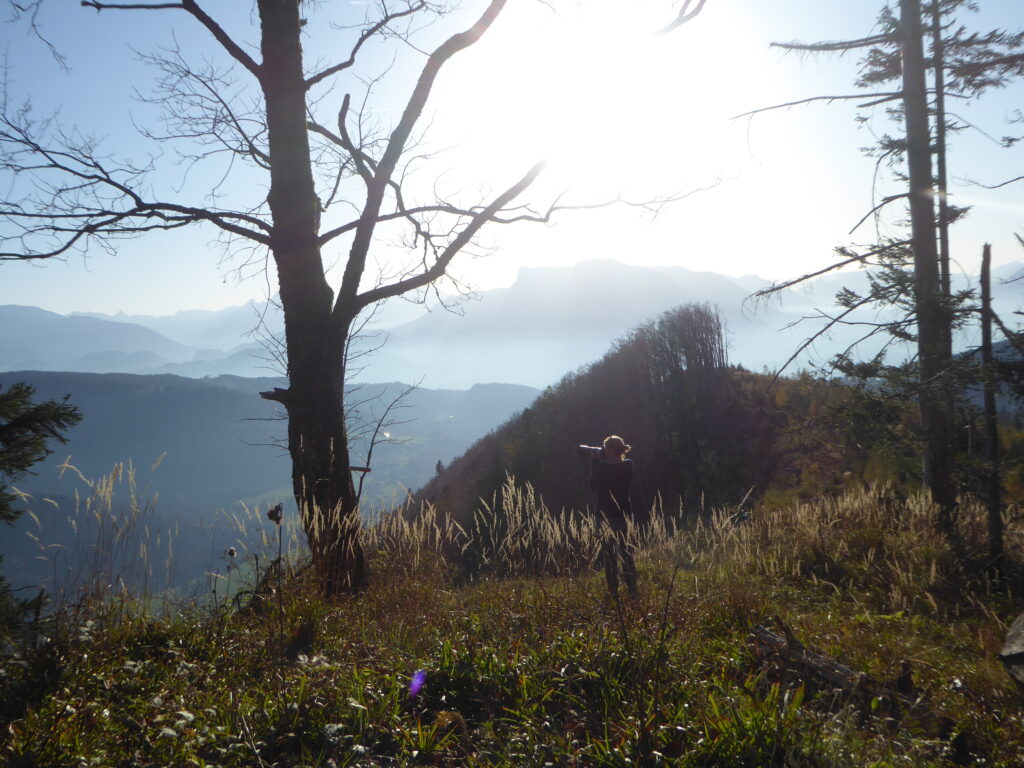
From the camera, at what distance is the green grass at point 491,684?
232cm

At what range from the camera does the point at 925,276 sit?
680cm

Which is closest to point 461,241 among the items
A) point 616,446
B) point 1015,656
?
point 616,446

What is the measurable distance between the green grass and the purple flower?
4 centimetres

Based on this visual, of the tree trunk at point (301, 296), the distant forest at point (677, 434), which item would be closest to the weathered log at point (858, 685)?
the tree trunk at point (301, 296)

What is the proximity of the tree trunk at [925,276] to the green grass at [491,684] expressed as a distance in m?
2.39

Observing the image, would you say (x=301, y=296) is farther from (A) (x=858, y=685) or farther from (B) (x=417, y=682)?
(A) (x=858, y=685)

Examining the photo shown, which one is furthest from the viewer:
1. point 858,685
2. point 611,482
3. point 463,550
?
point 611,482

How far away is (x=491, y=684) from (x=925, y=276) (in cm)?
694

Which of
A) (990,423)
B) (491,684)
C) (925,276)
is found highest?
(925,276)

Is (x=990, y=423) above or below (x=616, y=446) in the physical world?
above

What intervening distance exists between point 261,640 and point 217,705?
92 centimetres

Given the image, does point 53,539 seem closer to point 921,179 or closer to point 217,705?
point 217,705

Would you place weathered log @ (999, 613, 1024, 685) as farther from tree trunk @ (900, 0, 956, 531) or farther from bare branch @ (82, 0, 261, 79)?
bare branch @ (82, 0, 261, 79)

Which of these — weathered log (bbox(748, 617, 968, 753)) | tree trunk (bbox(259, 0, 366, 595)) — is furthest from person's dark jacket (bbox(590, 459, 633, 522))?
weathered log (bbox(748, 617, 968, 753))
